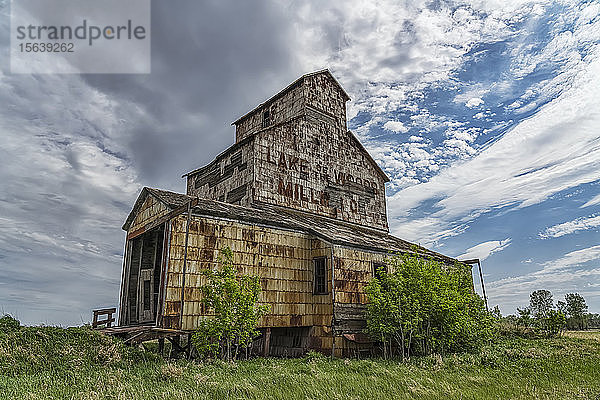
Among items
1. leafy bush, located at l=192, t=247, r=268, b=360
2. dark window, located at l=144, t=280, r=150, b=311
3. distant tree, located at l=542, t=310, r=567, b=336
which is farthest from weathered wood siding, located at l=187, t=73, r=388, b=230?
distant tree, located at l=542, t=310, r=567, b=336

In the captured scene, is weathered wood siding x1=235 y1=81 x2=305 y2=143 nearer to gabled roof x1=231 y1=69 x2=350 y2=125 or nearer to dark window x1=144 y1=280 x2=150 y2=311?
gabled roof x1=231 y1=69 x2=350 y2=125

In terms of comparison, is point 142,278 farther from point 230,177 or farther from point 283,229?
point 230,177

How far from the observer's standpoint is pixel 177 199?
58.3 ft

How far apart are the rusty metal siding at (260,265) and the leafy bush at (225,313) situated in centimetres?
65

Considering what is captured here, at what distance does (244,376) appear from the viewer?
11.4 m

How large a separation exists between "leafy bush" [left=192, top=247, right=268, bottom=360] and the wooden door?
220 inches

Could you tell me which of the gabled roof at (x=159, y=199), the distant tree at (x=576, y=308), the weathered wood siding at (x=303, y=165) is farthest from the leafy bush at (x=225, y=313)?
the distant tree at (x=576, y=308)

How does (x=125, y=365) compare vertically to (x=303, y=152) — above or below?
below

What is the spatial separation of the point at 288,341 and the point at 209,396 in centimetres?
965

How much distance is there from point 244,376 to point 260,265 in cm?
600

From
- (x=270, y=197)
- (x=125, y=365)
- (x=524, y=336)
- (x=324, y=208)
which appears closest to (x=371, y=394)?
(x=125, y=365)

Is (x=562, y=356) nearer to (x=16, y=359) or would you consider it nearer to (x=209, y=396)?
(x=209, y=396)

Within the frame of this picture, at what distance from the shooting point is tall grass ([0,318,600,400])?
9477 mm

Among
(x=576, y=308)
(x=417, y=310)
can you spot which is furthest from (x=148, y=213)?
(x=576, y=308)
